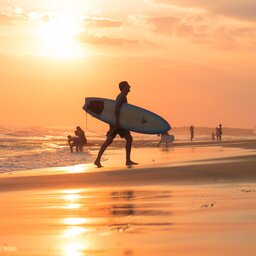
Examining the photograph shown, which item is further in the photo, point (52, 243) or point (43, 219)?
point (43, 219)

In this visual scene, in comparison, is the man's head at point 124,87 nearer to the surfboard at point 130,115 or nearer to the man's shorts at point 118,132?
the man's shorts at point 118,132

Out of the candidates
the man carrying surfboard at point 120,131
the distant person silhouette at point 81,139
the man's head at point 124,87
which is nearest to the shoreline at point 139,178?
the man carrying surfboard at point 120,131

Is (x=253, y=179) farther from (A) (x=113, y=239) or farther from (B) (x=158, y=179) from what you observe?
(A) (x=113, y=239)

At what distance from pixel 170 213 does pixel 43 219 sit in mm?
1255

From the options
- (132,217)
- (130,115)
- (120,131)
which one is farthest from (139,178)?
(130,115)

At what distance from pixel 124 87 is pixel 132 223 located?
11357mm

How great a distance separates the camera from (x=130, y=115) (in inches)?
792

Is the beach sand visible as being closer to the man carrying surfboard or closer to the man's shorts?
the man carrying surfboard

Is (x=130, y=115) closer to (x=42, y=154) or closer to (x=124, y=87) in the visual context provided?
(x=124, y=87)

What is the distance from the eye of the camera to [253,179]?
11211 mm

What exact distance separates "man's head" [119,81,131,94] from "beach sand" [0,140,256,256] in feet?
18.8

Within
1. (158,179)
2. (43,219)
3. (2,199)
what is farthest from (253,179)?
(43,219)

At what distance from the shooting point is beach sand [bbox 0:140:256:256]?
498cm

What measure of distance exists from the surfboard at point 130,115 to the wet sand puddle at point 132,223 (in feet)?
34.9
